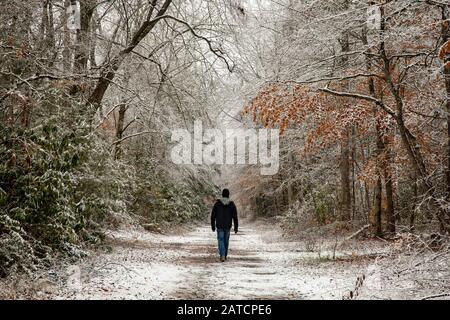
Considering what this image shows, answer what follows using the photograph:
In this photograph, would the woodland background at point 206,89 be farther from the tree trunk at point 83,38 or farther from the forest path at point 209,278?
the forest path at point 209,278

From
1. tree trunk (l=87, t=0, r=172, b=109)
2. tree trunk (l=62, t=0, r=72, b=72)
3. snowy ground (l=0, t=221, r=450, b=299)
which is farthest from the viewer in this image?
tree trunk (l=87, t=0, r=172, b=109)

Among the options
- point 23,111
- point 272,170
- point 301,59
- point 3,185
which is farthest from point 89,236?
point 272,170

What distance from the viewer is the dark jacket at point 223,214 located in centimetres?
1265

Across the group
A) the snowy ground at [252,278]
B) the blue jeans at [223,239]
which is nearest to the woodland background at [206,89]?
the snowy ground at [252,278]

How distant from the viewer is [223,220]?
500 inches

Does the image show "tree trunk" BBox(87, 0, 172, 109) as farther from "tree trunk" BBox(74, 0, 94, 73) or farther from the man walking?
the man walking

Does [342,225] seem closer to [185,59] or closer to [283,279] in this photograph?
[185,59]

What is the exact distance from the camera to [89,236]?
40.4 ft

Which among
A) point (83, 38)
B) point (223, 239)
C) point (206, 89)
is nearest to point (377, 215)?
point (223, 239)

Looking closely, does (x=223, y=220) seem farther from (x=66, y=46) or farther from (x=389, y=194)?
(x=389, y=194)

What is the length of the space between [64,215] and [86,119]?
2855mm

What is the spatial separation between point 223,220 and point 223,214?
5.8 inches

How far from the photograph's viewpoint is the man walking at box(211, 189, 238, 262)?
1264cm

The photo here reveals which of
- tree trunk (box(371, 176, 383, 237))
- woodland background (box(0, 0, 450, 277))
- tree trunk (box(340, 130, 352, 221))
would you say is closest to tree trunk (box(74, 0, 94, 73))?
woodland background (box(0, 0, 450, 277))
